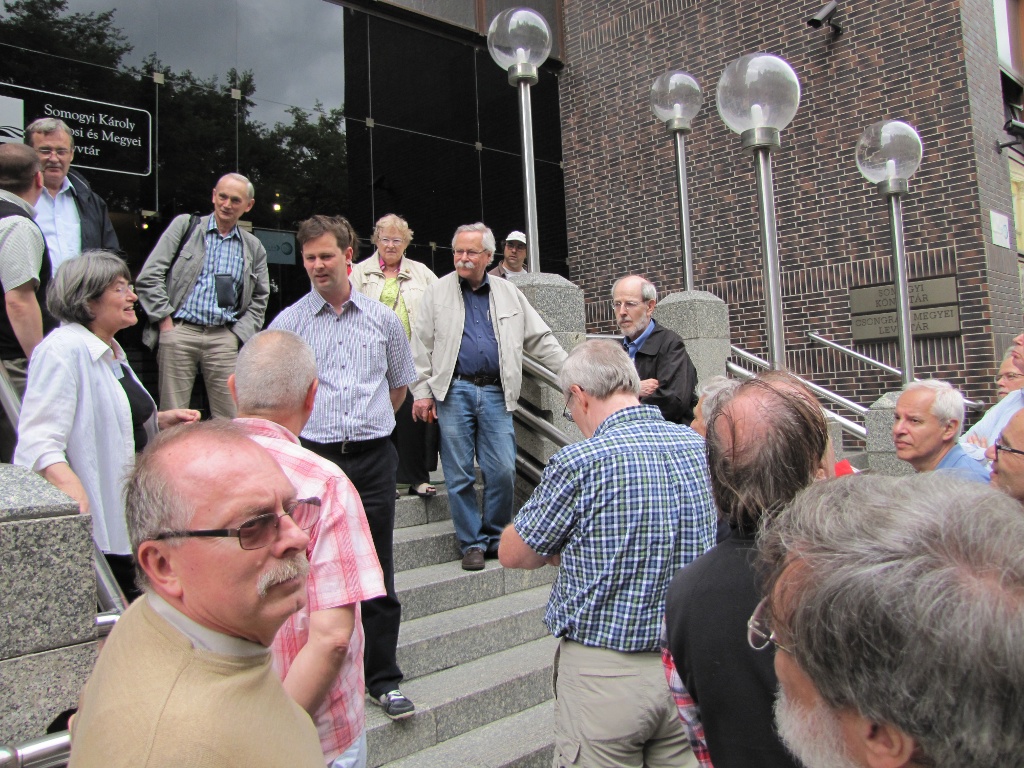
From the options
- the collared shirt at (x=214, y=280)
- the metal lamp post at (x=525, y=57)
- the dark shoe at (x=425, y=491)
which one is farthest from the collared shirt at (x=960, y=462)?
the collared shirt at (x=214, y=280)

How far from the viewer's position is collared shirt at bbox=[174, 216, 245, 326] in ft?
17.3

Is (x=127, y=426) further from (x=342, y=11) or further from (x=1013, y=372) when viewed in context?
(x=342, y=11)

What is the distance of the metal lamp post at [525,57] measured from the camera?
19.8ft

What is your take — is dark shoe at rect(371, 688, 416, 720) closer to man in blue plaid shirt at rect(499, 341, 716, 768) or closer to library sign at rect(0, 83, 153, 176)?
man in blue plaid shirt at rect(499, 341, 716, 768)

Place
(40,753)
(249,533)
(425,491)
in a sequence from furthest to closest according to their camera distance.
A: (425,491), (40,753), (249,533)

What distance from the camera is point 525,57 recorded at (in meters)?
6.12

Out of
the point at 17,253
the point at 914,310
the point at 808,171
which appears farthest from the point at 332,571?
the point at 808,171

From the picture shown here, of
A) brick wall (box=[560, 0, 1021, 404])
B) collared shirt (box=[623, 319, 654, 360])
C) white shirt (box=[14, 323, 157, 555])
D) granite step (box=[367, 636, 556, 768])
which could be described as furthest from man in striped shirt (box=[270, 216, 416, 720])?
brick wall (box=[560, 0, 1021, 404])

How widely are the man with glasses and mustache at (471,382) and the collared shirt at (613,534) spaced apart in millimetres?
2339

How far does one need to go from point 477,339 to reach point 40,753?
356 cm

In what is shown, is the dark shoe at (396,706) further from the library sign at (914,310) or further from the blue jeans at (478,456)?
the library sign at (914,310)

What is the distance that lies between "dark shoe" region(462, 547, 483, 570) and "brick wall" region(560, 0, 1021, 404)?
6.94 metres

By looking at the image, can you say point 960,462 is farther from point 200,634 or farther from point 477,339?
point 200,634

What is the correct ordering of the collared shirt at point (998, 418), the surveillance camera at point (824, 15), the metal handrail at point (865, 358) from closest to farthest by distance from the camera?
the collared shirt at point (998, 418), the metal handrail at point (865, 358), the surveillance camera at point (824, 15)
